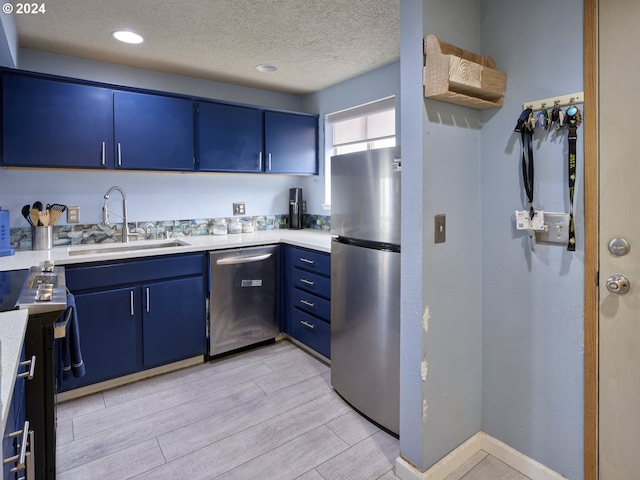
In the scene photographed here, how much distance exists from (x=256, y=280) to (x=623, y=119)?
→ 2.40m

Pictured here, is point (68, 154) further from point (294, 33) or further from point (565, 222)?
point (565, 222)

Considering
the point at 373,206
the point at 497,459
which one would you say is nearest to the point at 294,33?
the point at 373,206

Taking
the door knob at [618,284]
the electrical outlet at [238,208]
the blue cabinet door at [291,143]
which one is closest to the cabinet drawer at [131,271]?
the electrical outlet at [238,208]

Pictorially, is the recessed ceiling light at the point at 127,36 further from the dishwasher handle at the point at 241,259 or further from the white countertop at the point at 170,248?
the dishwasher handle at the point at 241,259

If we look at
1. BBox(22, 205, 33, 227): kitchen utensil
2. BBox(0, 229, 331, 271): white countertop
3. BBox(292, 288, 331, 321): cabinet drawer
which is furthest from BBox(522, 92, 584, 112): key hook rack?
BBox(22, 205, 33, 227): kitchen utensil

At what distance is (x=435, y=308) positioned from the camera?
1.66 meters

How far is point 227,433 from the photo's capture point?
6.70ft

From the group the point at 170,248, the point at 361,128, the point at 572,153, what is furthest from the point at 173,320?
the point at 572,153

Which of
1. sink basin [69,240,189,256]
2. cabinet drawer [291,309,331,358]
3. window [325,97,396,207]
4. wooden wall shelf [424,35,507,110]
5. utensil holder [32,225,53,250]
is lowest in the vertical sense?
cabinet drawer [291,309,331,358]

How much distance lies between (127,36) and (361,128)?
1.84m

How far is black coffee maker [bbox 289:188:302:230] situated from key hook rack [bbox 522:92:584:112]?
245cm

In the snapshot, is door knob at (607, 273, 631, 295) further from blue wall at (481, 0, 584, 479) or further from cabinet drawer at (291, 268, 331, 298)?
cabinet drawer at (291, 268, 331, 298)

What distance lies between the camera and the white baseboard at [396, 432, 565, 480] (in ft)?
5.44

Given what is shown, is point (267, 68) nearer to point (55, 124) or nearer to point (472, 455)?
point (55, 124)
